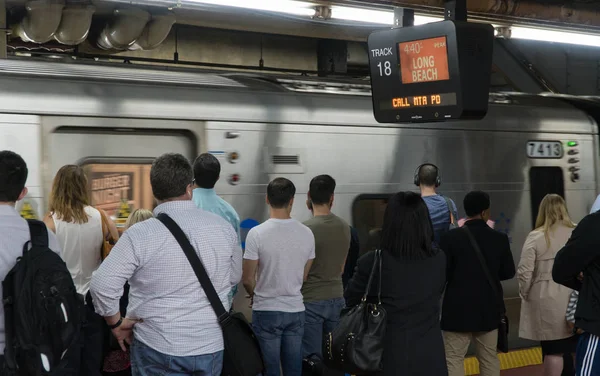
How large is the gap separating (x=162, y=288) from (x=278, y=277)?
1852 mm

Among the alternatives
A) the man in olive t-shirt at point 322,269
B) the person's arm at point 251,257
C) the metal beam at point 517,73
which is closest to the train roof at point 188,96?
the man in olive t-shirt at point 322,269

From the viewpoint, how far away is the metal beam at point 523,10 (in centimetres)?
707

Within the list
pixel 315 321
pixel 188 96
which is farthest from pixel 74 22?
pixel 315 321

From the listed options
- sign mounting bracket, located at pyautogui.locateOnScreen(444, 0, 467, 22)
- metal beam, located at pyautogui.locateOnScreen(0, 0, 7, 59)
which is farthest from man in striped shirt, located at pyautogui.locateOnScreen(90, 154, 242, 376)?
metal beam, located at pyautogui.locateOnScreen(0, 0, 7, 59)

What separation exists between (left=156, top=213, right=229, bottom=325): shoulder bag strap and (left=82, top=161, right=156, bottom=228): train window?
6.86 feet

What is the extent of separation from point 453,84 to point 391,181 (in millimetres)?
1338

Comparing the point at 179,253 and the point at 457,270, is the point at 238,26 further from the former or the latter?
the point at 179,253

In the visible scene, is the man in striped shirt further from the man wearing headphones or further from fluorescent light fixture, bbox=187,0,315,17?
the man wearing headphones

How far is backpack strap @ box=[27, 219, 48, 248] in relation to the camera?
151 inches

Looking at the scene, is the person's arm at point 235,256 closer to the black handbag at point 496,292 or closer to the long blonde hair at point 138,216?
the long blonde hair at point 138,216

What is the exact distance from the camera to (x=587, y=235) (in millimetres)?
4512

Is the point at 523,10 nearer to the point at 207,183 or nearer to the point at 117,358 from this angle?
the point at 207,183

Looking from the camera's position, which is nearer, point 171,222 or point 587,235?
point 171,222

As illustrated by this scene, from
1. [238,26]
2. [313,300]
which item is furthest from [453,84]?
[238,26]
